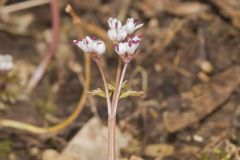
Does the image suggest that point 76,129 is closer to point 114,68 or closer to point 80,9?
point 114,68

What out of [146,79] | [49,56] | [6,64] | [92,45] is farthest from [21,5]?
[92,45]

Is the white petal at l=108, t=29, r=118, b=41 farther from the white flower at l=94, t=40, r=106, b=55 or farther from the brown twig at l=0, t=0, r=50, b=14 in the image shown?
the brown twig at l=0, t=0, r=50, b=14

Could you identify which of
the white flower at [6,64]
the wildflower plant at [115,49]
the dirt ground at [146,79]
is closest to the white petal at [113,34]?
the wildflower plant at [115,49]

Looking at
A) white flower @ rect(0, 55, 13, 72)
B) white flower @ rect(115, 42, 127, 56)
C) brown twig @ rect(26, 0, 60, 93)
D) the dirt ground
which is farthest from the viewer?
brown twig @ rect(26, 0, 60, 93)

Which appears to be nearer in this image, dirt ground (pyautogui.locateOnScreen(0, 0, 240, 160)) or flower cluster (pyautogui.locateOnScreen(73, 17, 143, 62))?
flower cluster (pyautogui.locateOnScreen(73, 17, 143, 62))

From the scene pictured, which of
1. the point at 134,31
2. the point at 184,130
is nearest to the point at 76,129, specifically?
the point at 184,130

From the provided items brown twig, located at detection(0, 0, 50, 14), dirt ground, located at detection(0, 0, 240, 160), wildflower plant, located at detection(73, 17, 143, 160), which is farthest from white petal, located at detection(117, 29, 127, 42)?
brown twig, located at detection(0, 0, 50, 14)

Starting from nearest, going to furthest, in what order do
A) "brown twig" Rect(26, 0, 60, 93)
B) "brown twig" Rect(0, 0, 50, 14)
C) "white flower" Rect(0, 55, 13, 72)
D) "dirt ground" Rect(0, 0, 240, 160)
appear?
"dirt ground" Rect(0, 0, 240, 160)
"white flower" Rect(0, 55, 13, 72)
"brown twig" Rect(26, 0, 60, 93)
"brown twig" Rect(0, 0, 50, 14)

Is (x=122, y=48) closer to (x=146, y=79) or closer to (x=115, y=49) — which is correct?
(x=115, y=49)
